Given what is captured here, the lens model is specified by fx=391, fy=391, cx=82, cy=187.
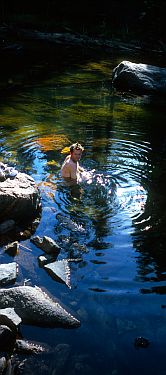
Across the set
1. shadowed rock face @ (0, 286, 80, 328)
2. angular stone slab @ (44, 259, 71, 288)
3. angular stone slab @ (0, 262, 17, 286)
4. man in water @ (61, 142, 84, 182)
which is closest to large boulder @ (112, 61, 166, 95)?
man in water @ (61, 142, 84, 182)

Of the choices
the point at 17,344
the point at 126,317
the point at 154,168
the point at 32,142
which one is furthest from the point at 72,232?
the point at 32,142

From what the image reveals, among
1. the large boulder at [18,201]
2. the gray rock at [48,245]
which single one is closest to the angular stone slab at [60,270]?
the gray rock at [48,245]

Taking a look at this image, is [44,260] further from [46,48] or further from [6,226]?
[46,48]

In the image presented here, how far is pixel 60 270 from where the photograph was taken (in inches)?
263

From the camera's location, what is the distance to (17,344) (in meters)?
5.28

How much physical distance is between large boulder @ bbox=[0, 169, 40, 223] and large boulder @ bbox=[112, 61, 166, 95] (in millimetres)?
12827

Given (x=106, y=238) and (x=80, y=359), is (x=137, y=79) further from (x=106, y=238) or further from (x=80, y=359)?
(x=80, y=359)

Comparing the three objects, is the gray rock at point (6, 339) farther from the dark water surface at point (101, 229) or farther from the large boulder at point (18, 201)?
the large boulder at point (18, 201)

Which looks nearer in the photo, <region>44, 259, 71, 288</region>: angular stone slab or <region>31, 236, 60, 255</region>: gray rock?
<region>44, 259, 71, 288</region>: angular stone slab

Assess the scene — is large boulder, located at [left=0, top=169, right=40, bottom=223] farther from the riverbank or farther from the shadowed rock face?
the riverbank

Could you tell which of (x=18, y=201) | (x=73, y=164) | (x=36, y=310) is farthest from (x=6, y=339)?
(x=73, y=164)

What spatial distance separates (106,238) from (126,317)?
7.03 feet

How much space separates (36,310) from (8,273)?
0.96m

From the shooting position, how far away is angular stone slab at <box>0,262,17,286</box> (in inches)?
248
